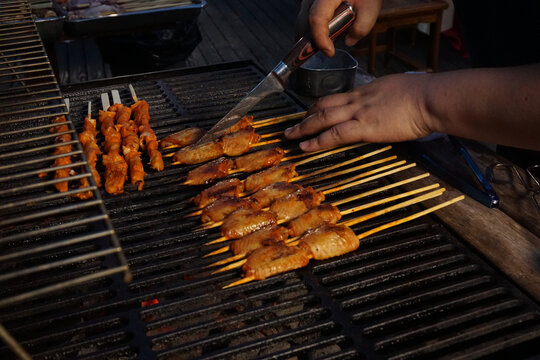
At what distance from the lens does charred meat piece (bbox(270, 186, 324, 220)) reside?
267 cm

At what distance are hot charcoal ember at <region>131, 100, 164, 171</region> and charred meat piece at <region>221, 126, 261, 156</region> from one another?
452 millimetres

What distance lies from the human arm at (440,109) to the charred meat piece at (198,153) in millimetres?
603

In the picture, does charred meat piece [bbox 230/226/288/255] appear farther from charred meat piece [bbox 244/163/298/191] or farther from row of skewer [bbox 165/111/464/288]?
charred meat piece [bbox 244/163/298/191]

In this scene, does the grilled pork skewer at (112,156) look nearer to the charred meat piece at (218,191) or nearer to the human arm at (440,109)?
the charred meat piece at (218,191)

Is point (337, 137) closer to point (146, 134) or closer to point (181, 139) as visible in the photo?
point (181, 139)

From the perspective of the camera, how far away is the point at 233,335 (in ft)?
6.60

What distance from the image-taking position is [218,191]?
9.14ft

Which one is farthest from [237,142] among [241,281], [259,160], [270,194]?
[241,281]

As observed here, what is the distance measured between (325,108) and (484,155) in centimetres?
111

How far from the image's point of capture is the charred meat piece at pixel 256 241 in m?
2.42

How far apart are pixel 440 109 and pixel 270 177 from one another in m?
1.06

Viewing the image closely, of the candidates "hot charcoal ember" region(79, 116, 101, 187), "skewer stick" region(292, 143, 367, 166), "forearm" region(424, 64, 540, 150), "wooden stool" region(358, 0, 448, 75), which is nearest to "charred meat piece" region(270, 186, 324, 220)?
"skewer stick" region(292, 143, 367, 166)

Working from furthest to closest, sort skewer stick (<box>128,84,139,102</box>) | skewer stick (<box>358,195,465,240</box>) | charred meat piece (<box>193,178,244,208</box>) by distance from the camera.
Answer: skewer stick (<box>128,84,139,102</box>) → charred meat piece (<box>193,178,244,208</box>) → skewer stick (<box>358,195,465,240</box>)

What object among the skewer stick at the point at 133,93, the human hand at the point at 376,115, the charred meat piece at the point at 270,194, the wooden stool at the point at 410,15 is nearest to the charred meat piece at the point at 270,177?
the charred meat piece at the point at 270,194
